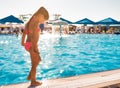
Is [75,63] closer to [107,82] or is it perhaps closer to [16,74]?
[16,74]

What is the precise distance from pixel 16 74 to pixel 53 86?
3.86 m

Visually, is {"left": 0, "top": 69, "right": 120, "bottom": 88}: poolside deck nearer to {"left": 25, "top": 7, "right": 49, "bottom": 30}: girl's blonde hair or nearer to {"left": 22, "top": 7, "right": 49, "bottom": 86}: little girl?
{"left": 22, "top": 7, "right": 49, "bottom": 86}: little girl

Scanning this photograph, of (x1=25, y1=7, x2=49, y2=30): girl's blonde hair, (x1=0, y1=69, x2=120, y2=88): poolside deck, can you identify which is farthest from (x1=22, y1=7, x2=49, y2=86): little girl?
(x1=0, y1=69, x2=120, y2=88): poolside deck

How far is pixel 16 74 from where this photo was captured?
6480mm

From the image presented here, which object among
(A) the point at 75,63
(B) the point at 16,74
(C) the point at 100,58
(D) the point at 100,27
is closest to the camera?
(B) the point at 16,74

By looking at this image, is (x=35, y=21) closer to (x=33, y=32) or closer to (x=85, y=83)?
(x=33, y=32)

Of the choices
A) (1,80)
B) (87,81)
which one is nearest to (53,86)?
(87,81)

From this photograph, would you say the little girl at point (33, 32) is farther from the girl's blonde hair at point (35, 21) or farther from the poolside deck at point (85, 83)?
the poolside deck at point (85, 83)

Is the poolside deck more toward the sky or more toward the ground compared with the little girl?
more toward the ground

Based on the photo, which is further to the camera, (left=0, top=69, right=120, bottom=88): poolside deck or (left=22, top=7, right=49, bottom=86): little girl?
(left=0, top=69, right=120, bottom=88): poolside deck

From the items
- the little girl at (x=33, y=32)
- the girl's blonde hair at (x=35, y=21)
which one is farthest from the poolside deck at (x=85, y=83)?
the girl's blonde hair at (x=35, y=21)

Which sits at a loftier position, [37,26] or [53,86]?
[37,26]

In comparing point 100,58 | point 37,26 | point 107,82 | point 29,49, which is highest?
point 37,26

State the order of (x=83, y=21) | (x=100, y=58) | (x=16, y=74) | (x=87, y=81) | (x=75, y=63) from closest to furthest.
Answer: (x=87, y=81), (x=16, y=74), (x=75, y=63), (x=100, y=58), (x=83, y=21)
